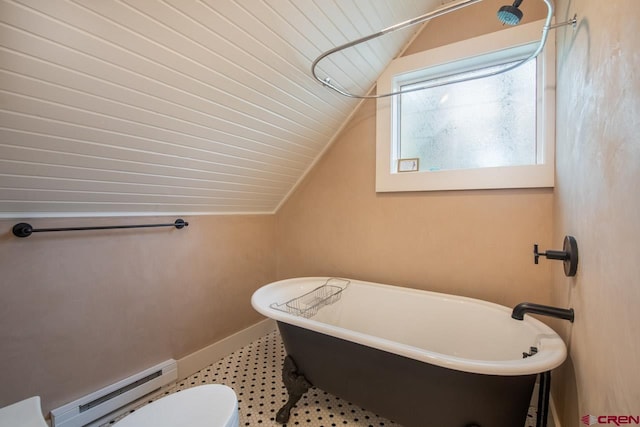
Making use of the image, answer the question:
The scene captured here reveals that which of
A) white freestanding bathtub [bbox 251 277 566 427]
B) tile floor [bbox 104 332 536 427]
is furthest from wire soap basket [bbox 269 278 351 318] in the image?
Result: tile floor [bbox 104 332 536 427]

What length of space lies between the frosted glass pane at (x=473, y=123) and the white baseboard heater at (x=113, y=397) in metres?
2.25

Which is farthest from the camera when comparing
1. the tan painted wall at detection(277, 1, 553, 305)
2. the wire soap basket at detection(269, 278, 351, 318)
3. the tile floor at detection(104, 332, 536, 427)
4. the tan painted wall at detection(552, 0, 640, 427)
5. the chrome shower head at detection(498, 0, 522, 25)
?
the wire soap basket at detection(269, 278, 351, 318)

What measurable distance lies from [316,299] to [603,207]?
5.48ft

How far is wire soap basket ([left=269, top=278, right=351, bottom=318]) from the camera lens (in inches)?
74.4

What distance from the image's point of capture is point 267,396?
1.74 metres

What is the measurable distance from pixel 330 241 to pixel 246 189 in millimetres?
821

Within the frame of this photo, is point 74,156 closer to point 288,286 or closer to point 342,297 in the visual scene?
point 288,286

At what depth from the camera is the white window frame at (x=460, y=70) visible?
155 cm

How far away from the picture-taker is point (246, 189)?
7.15 ft

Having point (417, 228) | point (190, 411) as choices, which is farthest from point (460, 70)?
point (190, 411)

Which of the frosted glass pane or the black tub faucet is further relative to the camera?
the frosted glass pane

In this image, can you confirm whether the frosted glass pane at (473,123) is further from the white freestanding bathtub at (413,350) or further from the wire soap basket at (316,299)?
the wire soap basket at (316,299)

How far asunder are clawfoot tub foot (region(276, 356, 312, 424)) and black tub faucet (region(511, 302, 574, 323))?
44.1 inches

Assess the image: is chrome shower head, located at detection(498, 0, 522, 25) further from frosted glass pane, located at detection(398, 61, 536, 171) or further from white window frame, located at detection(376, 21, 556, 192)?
frosted glass pane, located at detection(398, 61, 536, 171)
